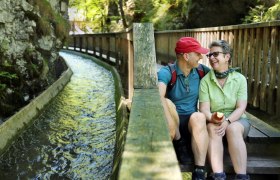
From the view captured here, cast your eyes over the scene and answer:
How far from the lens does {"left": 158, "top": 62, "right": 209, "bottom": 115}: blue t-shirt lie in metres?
4.20

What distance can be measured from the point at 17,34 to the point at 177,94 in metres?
7.22

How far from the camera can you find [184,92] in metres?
4.22

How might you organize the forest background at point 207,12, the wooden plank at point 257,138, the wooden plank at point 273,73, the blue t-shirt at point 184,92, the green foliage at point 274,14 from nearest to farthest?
the wooden plank at point 257,138, the blue t-shirt at point 184,92, the wooden plank at point 273,73, the green foliage at point 274,14, the forest background at point 207,12

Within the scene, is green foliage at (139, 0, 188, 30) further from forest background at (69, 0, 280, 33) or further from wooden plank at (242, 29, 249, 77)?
wooden plank at (242, 29, 249, 77)

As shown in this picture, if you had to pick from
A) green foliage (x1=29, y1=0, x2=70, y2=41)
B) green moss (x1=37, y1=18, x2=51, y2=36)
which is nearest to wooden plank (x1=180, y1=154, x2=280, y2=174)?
green foliage (x1=29, y1=0, x2=70, y2=41)

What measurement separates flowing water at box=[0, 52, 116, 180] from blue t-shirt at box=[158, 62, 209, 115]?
2450mm

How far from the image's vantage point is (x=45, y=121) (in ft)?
31.2

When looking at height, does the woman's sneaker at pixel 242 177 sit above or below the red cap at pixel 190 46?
below

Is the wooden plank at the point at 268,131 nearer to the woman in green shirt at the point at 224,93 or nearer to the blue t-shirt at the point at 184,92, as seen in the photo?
the woman in green shirt at the point at 224,93

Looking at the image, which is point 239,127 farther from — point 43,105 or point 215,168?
point 43,105

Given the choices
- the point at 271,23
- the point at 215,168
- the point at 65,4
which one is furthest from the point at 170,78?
the point at 65,4

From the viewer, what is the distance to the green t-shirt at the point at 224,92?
408cm

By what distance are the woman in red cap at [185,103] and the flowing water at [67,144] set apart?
2457 mm

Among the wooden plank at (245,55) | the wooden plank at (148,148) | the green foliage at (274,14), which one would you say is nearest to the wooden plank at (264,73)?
the wooden plank at (245,55)
